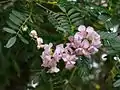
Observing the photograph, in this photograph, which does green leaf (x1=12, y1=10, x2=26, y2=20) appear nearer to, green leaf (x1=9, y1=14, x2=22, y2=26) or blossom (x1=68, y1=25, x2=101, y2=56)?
green leaf (x1=9, y1=14, x2=22, y2=26)

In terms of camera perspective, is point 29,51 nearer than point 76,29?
No

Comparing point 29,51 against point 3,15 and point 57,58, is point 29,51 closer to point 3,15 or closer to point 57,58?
point 3,15

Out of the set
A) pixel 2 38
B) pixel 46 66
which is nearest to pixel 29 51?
pixel 2 38

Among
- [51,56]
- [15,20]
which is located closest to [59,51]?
[51,56]

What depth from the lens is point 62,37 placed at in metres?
1.11

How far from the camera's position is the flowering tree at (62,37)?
1.00 m

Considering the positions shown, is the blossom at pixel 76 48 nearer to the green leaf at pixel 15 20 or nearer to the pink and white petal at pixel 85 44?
the pink and white petal at pixel 85 44

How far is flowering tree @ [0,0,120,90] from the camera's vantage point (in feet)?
3.30

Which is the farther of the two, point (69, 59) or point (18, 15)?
point (18, 15)

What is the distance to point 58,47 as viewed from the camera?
1017mm

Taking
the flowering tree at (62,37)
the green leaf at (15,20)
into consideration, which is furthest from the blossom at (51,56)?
the green leaf at (15,20)

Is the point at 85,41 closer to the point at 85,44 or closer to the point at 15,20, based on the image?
the point at 85,44

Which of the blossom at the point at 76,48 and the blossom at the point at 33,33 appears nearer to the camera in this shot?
the blossom at the point at 76,48

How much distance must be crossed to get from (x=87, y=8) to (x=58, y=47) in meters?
0.21
